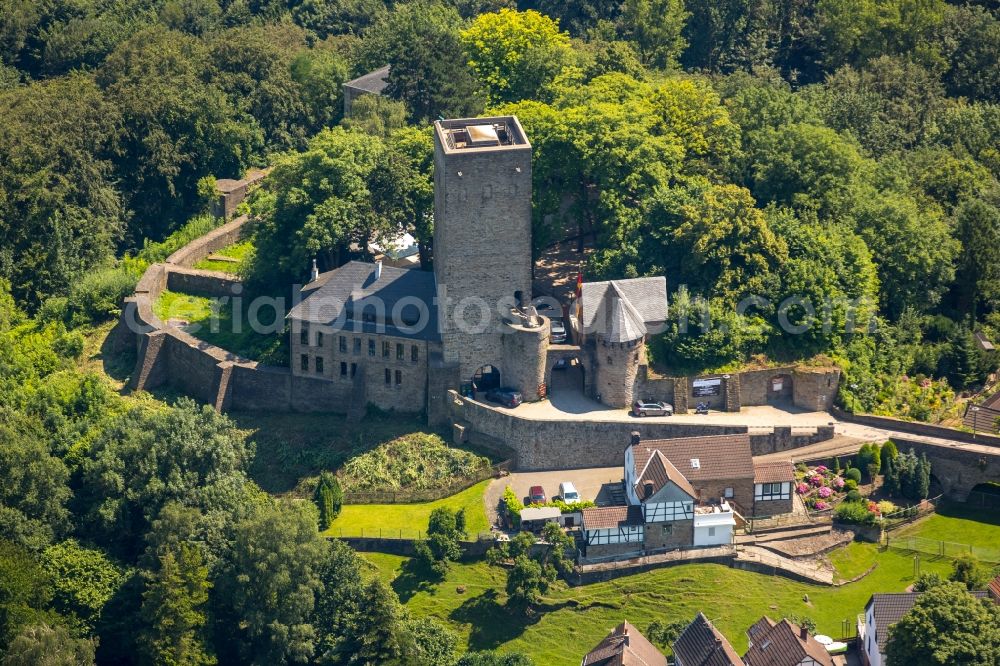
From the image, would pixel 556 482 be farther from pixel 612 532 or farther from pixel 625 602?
pixel 625 602

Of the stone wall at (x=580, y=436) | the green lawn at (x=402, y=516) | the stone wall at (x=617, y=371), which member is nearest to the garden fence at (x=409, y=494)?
the green lawn at (x=402, y=516)

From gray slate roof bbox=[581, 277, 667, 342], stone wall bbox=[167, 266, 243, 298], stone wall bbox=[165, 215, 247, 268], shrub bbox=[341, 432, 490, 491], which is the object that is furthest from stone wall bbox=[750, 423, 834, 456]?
stone wall bbox=[165, 215, 247, 268]

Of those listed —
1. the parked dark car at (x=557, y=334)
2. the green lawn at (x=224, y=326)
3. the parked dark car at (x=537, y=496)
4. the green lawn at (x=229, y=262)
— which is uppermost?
the green lawn at (x=229, y=262)

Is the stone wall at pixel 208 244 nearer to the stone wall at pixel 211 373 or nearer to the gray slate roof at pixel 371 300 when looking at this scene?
the stone wall at pixel 211 373

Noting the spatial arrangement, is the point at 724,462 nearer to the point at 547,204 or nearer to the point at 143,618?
the point at 547,204

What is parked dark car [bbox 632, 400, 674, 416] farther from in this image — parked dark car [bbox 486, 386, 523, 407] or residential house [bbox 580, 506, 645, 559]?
residential house [bbox 580, 506, 645, 559]

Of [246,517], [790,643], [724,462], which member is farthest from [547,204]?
[790,643]
